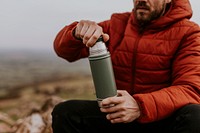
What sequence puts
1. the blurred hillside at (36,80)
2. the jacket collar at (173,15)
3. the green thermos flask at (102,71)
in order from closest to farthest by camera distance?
the green thermos flask at (102,71)
the jacket collar at (173,15)
the blurred hillside at (36,80)

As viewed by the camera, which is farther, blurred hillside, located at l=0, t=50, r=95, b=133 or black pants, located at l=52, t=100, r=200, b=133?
blurred hillside, located at l=0, t=50, r=95, b=133

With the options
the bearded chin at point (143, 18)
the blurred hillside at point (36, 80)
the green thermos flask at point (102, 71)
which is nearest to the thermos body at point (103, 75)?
the green thermos flask at point (102, 71)

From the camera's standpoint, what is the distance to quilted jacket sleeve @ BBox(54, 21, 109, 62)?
1.57 metres

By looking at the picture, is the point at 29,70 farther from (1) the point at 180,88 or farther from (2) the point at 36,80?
(1) the point at 180,88

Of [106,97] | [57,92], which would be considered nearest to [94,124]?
[106,97]

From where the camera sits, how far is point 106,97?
124 cm

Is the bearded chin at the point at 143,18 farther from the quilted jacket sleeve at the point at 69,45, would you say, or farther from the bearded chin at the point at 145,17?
the quilted jacket sleeve at the point at 69,45

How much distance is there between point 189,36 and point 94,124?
1.66 feet

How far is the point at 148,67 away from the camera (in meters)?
1.58

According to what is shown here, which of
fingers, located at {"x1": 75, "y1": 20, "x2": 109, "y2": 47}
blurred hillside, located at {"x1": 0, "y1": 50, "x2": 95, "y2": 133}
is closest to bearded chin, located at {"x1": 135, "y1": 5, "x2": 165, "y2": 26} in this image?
fingers, located at {"x1": 75, "y1": 20, "x2": 109, "y2": 47}

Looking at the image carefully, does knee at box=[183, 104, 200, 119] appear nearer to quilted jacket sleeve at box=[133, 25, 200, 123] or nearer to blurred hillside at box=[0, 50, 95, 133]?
quilted jacket sleeve at box=[133, 25, 200, 123]

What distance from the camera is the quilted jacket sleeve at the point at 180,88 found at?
1.30 metres

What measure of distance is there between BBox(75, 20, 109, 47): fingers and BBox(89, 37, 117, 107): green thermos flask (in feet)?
0.08

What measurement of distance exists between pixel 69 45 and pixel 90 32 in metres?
0.34
